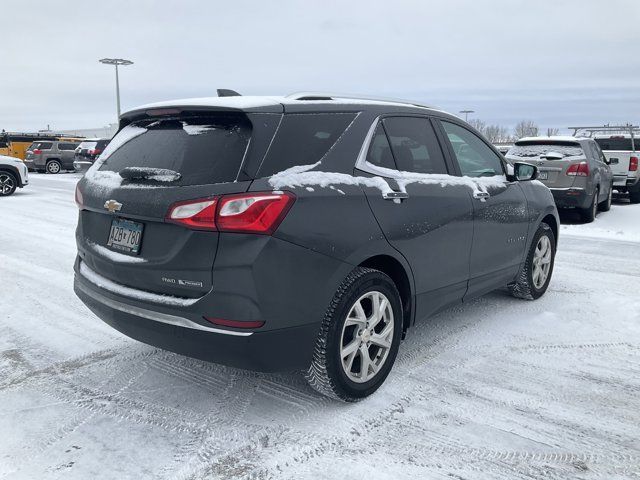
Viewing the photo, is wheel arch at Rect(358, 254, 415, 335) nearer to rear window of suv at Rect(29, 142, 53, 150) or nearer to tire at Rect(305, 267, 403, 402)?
tire at Rect(305, 267, 403, 402)

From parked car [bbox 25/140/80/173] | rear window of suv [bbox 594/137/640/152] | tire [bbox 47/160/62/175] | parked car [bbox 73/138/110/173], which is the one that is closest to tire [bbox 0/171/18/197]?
parked car [bbox 73/138/110/173]

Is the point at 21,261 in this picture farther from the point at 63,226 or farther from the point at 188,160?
the point at 188,160

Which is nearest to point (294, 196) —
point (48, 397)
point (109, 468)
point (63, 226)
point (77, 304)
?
point (109, 468)

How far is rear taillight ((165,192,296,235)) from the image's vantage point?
2582 mm

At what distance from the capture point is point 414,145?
3.67 m

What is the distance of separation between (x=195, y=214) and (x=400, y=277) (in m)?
1.42

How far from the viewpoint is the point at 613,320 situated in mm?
4652

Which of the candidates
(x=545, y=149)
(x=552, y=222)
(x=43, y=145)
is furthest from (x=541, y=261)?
(x=43, y=145)

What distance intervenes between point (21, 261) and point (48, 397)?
3993mm

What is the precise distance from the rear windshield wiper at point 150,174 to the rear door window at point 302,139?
1.59 ft

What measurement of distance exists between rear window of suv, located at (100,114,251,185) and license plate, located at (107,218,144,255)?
0.34m

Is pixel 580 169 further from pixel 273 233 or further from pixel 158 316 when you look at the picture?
pixel 158 316

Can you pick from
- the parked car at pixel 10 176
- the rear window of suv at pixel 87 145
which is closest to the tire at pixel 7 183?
the parked car at pixel 10 176

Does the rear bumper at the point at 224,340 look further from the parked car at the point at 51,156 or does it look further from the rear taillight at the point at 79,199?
the parked car at the point at 51,156
